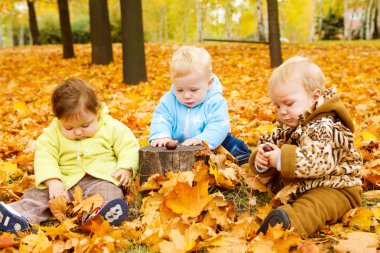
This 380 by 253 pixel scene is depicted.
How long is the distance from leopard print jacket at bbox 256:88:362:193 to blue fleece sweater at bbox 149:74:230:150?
0.84 meters

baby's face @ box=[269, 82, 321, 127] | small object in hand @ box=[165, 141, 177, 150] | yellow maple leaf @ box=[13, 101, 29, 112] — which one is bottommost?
yellow maple leaf @ box=[13, 101, 29, 112]

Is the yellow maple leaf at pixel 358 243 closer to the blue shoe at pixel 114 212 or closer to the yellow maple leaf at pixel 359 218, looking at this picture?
the yellow maple leaf at pixel 359 218

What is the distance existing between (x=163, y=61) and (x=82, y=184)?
31.0 feet

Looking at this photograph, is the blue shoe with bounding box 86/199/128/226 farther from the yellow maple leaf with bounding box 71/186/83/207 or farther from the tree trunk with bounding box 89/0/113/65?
the tree trunk with bounding box 89/0/113/65

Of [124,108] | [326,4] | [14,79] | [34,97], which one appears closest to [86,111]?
[124,108]

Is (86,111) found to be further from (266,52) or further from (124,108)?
(266,52)

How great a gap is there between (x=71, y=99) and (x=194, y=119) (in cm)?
102

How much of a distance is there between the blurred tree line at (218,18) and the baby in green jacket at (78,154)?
15652 millimetres

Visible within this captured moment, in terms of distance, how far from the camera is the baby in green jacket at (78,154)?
112 inches

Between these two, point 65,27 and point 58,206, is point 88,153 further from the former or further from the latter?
point 65,27

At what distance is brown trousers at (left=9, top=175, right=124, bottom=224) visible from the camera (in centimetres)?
269

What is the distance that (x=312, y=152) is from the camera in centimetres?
232

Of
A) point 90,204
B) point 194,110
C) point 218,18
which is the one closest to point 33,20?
point 194,110

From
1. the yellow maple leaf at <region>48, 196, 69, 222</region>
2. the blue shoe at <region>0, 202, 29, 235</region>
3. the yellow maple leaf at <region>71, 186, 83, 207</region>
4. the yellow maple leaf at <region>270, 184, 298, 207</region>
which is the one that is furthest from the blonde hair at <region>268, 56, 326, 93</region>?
the blue shoe at <region>0, 202, 29, 235</region>
